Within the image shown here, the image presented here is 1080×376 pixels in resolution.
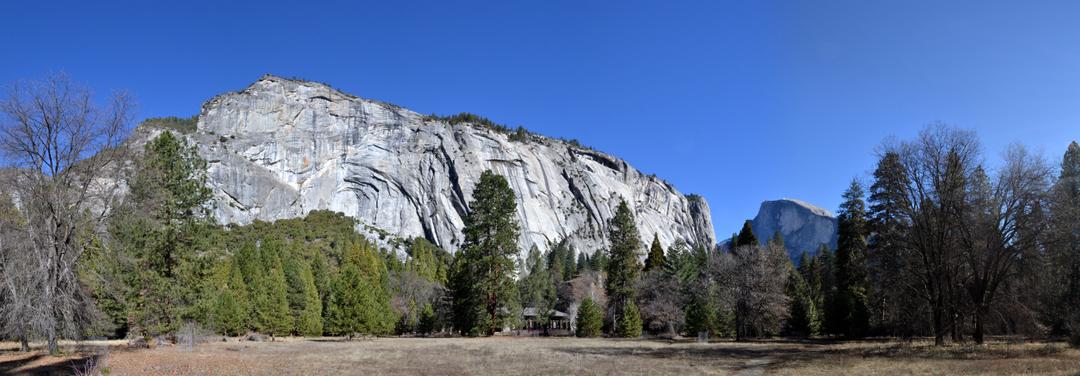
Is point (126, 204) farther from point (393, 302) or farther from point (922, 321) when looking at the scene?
point (393, 302)

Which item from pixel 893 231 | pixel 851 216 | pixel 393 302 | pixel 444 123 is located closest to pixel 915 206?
pixel 893 231

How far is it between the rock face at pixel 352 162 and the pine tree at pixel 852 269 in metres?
91.4

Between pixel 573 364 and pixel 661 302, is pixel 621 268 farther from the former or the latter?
pixel 573 364

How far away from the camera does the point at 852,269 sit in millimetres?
45688

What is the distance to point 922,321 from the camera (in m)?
29.9

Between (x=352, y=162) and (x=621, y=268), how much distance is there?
309 feet

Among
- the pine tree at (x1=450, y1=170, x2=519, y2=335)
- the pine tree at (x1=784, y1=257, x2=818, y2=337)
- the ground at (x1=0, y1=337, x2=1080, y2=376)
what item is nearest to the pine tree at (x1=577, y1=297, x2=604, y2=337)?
the pine tree at (x1=450, y1=170, x2=519, y2=335)

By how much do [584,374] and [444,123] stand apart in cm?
13645

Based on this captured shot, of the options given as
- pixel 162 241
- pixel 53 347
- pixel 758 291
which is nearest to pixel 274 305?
pixel 162 241

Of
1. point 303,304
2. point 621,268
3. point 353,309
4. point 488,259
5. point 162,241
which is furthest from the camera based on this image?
point 303,304

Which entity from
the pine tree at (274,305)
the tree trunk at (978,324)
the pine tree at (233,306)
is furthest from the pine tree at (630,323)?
the pine tree at (233,306)

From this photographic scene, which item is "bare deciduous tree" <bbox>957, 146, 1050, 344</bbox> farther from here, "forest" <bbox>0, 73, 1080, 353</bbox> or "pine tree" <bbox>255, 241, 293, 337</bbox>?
"pine tree" <bbox>255, 241, 293, 337</bbox>

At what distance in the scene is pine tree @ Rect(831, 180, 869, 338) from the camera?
45.0 meters

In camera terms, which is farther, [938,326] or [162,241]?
[162,241]
